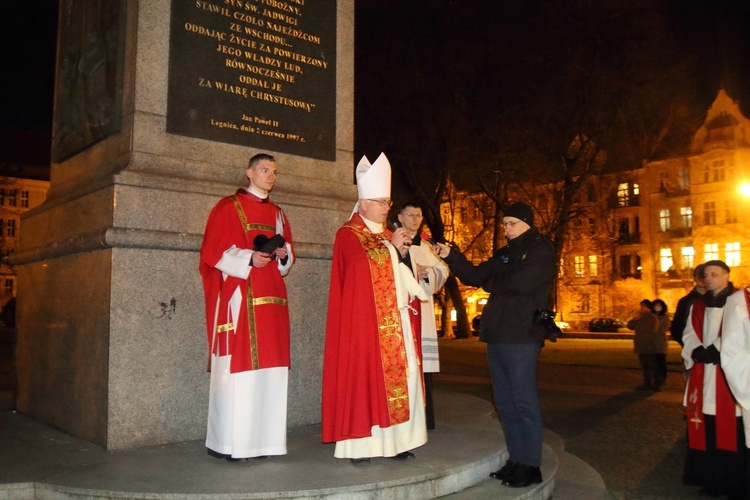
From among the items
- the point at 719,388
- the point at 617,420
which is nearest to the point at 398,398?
the point at 719,388

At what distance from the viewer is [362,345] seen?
5.23 metres

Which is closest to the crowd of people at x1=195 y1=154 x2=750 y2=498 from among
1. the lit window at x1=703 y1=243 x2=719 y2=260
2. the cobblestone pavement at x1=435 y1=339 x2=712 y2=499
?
the cobblestone pavement at x1=435 y1=339 x2=712 y2=499

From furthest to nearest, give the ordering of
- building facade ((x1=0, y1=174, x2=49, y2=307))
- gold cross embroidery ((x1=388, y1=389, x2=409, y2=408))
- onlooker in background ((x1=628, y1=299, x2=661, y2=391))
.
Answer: building facade ((x1=0, y1=174, x2=49, y2=307)) < onlooker in background ((x1=628, y1=299, x2=661, y2=391)) < gold cross embroidery ((x1=388, y1=389, x2=409, y2=408))

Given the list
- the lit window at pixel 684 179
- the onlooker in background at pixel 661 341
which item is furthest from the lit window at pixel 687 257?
the onlooker in background at pixel 661 341

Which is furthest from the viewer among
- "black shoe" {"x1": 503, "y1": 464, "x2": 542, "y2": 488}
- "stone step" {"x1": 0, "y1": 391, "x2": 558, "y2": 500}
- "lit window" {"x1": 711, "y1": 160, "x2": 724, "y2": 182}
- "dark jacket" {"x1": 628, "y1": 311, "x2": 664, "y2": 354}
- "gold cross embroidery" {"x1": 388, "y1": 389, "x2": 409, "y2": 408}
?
"lit window" {"x1": 711, "y1": 160, "x2": 724, "y2": 182}

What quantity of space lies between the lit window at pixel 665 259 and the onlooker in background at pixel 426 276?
52.3 meters

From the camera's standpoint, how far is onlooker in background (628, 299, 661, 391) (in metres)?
12.6

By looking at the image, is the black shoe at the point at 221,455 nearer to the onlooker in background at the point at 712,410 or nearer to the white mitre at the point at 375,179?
the white mitre at the point at 375,179

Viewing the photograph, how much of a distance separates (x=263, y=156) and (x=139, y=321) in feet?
5.26

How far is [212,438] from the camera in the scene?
17.3 ft

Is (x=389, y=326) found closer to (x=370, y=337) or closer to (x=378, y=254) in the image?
(x=370, y=337)

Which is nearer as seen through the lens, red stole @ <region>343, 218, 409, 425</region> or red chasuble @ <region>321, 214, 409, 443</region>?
red chasuble @ <region>321, 214, 409, 443</region>

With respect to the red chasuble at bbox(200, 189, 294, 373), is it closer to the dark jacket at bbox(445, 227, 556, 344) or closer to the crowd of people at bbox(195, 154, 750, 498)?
the crowd of people at bbox(195, 154, 750, 498)

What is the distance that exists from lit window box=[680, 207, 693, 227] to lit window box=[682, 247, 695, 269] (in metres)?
1.89
